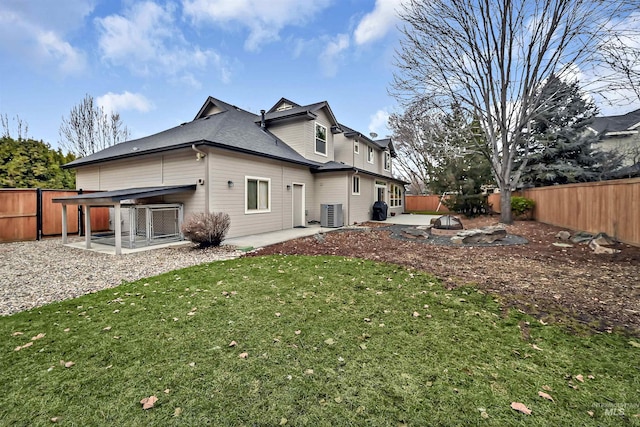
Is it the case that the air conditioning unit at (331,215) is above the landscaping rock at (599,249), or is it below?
above

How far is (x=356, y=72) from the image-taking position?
50.0 feet

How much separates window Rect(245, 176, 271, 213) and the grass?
6.60 metres

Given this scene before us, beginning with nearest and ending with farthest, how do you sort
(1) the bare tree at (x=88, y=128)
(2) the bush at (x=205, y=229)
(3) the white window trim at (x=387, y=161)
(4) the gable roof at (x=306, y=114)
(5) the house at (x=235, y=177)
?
1. (2) the bush at (x=205, y=229)
2. (5) the house at (x=235, y=177)
3. (4) the gable roof at (x=306, y=114)
4. (1) the bare tree at (x=88, y=128)
5. (3) the white window trim at (x=387, y=161)

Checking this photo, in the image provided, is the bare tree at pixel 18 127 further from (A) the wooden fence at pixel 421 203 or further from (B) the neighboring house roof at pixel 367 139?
(A) the wooden fence at pixel 421 203

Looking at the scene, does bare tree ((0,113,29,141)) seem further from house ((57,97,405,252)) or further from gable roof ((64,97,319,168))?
house ((57,97,405,252))

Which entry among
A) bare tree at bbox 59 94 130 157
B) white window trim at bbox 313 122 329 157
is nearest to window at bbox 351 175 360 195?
white window trim at bbox 313 122 329 157

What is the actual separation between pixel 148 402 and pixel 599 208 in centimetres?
1098

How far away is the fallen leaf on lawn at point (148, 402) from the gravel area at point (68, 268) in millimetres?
3207

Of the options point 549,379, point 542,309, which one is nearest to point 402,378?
point 549,379

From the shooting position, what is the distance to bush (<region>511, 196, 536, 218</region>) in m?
13.4

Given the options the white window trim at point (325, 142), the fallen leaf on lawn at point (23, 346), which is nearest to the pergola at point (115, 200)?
the fallen leaf on lawn at point (23, 346)

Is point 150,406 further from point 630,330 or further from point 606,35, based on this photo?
point 606,35

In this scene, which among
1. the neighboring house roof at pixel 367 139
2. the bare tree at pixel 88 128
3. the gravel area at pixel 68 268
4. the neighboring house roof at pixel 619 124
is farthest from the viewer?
the bare tree at pixel 88 128

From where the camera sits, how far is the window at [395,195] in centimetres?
2181
